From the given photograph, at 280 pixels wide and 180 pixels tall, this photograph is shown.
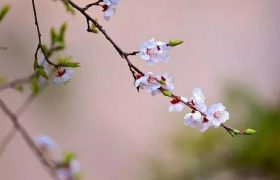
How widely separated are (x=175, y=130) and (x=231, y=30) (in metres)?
0.64

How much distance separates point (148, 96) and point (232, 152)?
536 mm

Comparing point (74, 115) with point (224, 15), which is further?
point (224, 15)

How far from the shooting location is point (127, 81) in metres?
2.70

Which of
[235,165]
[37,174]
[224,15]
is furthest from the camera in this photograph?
[224,15]

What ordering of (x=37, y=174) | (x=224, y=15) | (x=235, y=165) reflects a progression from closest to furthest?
(x=235, y=165), (x=37, y=174), (x=224, y=15)

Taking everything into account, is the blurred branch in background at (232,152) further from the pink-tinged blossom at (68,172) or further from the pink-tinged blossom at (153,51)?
the pink-tinged blossom at (153,51)

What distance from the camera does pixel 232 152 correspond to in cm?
244

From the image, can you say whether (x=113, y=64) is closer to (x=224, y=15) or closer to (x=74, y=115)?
(x=74, y=115)

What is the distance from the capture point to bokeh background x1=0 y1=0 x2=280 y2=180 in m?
2.48

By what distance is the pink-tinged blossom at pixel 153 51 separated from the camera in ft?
3.08

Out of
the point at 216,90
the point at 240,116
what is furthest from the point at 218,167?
the point at 216,90

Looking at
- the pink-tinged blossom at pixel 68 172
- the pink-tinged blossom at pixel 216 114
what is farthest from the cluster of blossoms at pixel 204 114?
the pink-tinged blossom at pixel 68 172

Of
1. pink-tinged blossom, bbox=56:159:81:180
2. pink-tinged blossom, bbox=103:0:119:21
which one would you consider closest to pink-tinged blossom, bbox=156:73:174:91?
pink-tinged blossom, bbox=103:0:119:21

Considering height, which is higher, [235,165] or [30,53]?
[30,53]
